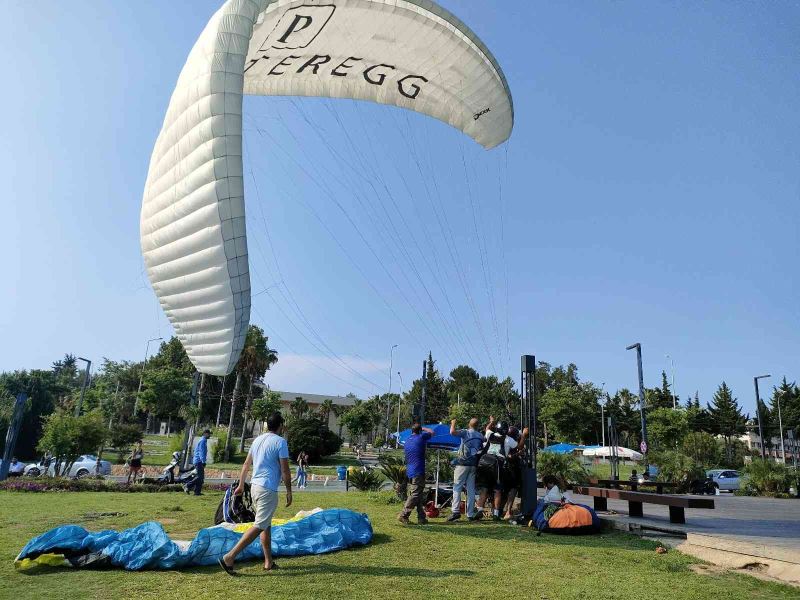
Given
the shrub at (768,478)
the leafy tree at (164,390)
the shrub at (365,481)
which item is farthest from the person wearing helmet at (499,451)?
the leafy tree at (164,390)

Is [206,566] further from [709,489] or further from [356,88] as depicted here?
[709,489]

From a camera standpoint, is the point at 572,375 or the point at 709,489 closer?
the point at 709,489

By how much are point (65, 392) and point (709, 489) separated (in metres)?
65.3

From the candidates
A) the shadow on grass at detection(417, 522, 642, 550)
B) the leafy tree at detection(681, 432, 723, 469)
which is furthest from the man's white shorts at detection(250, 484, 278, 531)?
the leafy tree at detection(681, 432, 723, 469)

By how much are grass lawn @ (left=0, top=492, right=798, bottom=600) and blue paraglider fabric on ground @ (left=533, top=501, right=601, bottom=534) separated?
21cm

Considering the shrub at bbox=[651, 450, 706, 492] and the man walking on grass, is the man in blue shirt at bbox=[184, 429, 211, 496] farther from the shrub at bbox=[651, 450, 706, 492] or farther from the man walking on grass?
the shrub at bbox=[651, 450, 706, 492]

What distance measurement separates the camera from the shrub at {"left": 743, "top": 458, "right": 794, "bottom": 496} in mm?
23125

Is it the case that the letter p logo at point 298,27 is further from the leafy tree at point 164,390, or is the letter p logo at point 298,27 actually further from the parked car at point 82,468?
the leafy tree at point 164,390

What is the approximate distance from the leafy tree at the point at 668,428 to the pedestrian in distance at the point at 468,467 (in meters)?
38.7

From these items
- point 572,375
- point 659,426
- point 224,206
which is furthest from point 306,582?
point 572,375

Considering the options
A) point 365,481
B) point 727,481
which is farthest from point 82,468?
point 727,481

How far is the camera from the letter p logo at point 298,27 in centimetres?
896

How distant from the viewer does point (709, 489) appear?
24.2 metres

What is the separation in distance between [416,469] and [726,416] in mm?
70307
